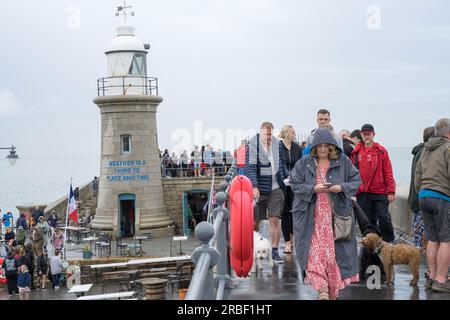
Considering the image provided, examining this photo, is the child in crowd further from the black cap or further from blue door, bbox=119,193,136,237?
the black cap

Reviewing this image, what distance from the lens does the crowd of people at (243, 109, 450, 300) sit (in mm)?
6219

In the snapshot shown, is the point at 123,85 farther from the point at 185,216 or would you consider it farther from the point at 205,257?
the point at 205,257

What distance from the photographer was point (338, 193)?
246 inches

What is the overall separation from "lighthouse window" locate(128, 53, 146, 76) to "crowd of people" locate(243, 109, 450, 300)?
25.3 metres

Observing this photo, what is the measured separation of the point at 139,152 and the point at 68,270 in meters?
10.6

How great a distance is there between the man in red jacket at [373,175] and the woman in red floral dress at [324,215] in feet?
6.67

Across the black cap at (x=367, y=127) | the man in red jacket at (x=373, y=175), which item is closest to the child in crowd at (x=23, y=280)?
the man in red jacket at (x=373, y=175)

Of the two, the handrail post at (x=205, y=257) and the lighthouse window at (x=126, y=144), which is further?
the lighthouse window at (x=126, y=144)

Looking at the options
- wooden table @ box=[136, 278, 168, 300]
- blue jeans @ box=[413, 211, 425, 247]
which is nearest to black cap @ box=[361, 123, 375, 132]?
blue jeans @ box=[413, 211, 425, 247]

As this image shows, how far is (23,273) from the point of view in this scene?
21.0 metres

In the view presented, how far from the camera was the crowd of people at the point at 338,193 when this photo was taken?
6219 millimetres

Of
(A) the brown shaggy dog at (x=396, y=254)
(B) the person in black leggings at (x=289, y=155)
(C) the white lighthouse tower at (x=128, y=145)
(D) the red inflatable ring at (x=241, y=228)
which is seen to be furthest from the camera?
(C) the white lighthouse tower at (x=128, y=145)

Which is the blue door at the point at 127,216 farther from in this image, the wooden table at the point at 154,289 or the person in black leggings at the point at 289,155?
the person in black leggings at the point at 289,155
